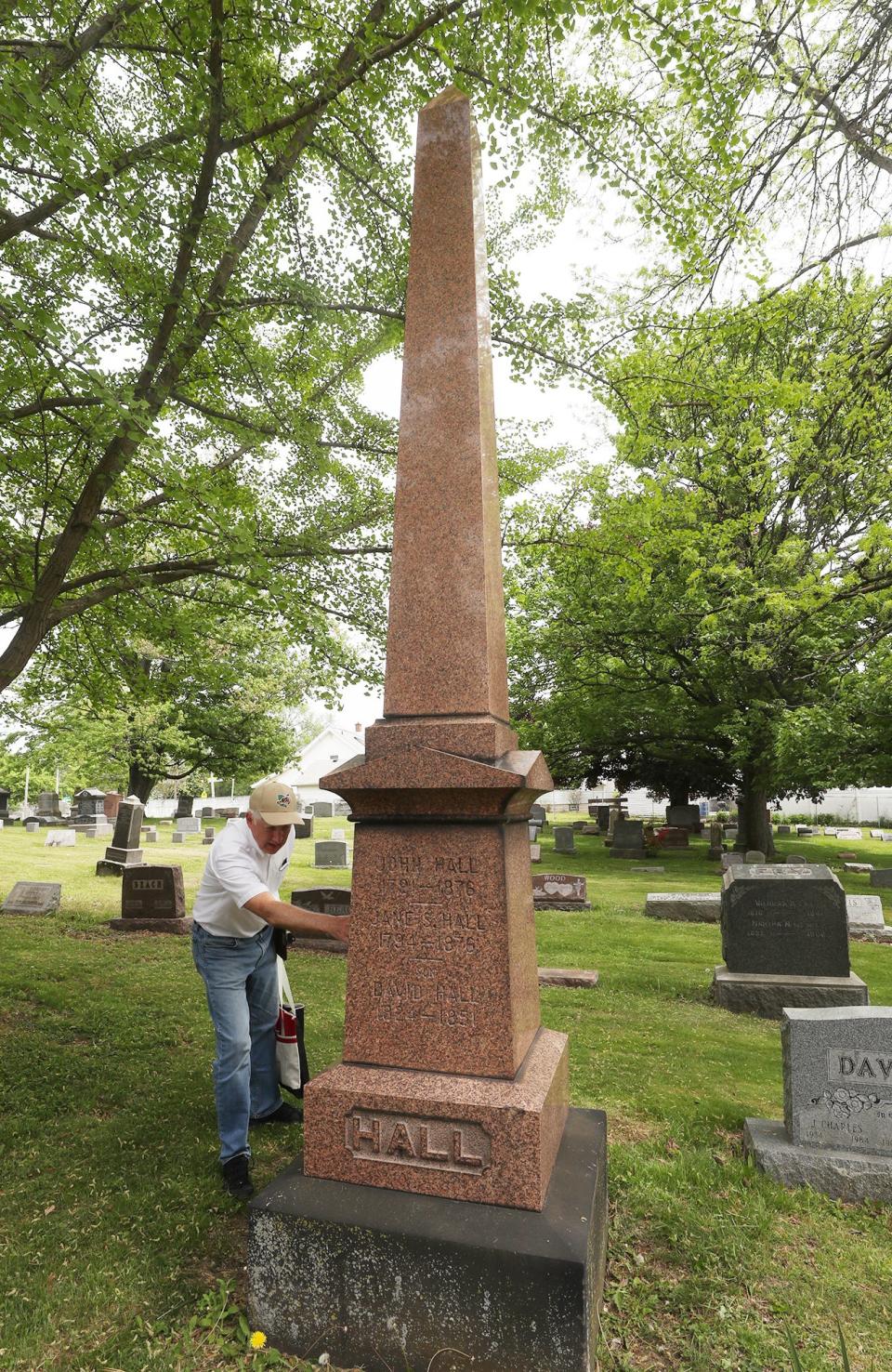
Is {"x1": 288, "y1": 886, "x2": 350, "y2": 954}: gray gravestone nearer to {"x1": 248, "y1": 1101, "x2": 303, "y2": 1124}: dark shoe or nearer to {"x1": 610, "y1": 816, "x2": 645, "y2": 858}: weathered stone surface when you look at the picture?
{"x1": 248, "y1": 1101, "x2": 303, "y2": 1124}: dark shoe

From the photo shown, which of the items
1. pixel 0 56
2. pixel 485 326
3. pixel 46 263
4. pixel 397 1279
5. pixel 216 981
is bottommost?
pixel 397 1279

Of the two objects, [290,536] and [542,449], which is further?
[542,449]

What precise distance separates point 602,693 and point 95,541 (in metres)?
15.3

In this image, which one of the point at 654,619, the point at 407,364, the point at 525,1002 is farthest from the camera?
the point at 654,619

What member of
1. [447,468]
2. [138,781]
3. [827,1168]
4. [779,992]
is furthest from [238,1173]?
[138,781]

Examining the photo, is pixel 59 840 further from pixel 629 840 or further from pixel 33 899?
pixel 629 840

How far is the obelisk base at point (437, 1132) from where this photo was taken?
2709mm

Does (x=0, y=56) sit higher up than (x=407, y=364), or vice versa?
(x=0, y=56)

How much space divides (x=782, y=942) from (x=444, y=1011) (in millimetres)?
6046

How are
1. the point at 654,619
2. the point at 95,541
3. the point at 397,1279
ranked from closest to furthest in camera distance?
the point at 397,1279, the point at 95,541, the point at 654,619

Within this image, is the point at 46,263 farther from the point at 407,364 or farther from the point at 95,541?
the point at 407,364

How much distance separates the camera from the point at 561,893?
13883 mm

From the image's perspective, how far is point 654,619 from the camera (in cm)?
1859

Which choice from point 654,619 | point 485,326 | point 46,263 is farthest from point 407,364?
point 654,619
